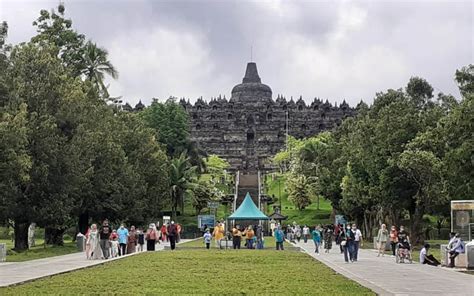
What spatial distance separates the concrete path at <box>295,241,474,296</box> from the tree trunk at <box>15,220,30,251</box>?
57.6 feet

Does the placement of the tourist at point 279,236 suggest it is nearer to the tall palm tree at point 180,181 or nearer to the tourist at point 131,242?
the tourist at point 131,242

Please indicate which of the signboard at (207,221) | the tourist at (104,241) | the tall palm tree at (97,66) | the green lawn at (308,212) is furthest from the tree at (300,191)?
the tourist at (104,241)

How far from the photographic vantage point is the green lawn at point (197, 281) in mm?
16766

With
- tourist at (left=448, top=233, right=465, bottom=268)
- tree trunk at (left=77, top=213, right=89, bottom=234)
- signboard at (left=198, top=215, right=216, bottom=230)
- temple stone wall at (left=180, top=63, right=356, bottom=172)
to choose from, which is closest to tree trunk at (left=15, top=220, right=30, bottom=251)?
tree trunk at (left=77, top=213, right=89, bottom=234)

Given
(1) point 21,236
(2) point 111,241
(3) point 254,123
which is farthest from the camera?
(3) point 254,123

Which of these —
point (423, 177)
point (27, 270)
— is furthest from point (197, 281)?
point (423, 177)

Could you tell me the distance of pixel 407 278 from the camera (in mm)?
21375

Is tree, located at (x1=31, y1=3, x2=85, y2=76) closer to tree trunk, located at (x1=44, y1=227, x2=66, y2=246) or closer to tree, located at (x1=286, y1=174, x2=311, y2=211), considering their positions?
tree trunk, located at (x1=44, y1=227, x2=66, y2=246)

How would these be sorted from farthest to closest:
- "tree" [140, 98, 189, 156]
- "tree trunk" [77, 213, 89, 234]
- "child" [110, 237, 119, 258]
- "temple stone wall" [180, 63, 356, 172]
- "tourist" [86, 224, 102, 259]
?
"temple stone wall" [180, 63, 356, 172], "tree" [140, 98, 189, 156], "tree trunk" [77, 213, 89, 234], "child" [110, 237, 119, 258], "tourist" [86, 224, 102, 259]

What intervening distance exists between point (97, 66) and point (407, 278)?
135 ft

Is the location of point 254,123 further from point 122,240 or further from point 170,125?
point 122,240

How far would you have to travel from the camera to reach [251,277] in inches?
820

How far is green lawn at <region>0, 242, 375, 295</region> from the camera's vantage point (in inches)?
660

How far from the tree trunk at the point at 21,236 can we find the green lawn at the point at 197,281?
13.0m
